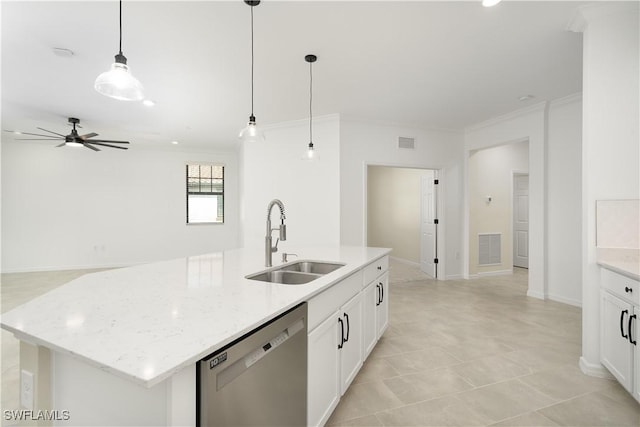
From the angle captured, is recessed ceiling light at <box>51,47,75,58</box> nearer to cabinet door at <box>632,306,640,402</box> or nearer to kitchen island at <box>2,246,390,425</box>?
kitchen island at <box>2,246,390,425</box>

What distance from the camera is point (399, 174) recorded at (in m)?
7.24

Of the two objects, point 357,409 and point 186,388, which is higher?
point 186,388

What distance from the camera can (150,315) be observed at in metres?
1.08

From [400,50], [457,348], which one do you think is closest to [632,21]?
[400,50]

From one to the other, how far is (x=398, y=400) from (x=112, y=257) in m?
7.10

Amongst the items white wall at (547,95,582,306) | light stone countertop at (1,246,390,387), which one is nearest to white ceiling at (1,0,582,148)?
white wall at (547,95,582,306)

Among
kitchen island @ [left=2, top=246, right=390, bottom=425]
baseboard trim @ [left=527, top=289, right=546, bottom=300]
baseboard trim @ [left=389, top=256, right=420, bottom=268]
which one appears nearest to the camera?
kitchen island @ [left=2, top=246, right=390, bottom=425]

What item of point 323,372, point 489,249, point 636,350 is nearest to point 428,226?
point 489,249

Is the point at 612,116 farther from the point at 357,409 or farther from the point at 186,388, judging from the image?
the point at 186,388

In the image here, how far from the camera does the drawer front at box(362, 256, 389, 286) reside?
227 cm

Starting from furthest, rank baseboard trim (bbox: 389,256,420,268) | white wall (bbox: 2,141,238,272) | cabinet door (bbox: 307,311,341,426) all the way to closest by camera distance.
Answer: baseboard trim (bbox: 389,256,420,268)
white wall (bbox: 2,141,238,272)
cabinet door (bbox: 307,311,341,426)

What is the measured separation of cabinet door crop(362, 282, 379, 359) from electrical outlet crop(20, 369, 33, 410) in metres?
1.79

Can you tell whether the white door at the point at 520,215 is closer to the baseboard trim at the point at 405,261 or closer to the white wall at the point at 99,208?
the baseboard trim at the point at 405,261

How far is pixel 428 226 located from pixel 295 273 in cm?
440
